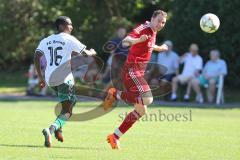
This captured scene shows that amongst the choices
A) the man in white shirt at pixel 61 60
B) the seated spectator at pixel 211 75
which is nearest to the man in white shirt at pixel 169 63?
the seated spectator at pixel 211 75

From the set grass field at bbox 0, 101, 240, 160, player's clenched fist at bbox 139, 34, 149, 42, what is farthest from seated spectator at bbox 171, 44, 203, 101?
player's clenched fist at bbox 139, 34, 149, 42

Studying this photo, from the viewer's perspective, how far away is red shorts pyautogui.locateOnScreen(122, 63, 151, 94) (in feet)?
34.9

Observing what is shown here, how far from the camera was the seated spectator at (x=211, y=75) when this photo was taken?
20.1 m

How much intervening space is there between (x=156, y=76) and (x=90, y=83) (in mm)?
2644

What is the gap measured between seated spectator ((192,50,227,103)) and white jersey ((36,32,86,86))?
33.2 ft

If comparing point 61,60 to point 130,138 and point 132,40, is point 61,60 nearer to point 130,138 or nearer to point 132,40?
point 132,40

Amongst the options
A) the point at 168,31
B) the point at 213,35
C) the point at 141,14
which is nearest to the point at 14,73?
the point at 141,14

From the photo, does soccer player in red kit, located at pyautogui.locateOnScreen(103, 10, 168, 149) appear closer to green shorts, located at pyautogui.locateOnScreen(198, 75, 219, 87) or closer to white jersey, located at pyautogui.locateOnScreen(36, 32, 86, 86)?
white jersey, located at pyautogui.locateOnScreen(36, 32, 86, 86)

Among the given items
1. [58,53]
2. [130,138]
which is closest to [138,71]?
[58,53]

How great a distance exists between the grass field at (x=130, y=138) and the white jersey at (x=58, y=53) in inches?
43.6

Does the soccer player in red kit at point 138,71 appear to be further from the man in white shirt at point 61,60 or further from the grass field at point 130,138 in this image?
the man in white shirt at point 61,60

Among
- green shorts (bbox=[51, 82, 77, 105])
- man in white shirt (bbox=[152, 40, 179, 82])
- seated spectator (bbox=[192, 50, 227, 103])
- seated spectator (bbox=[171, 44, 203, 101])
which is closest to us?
green shorts (bbox=[51, 82, 77, 105])

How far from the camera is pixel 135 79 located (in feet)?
35.1

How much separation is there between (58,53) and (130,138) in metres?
2.20
